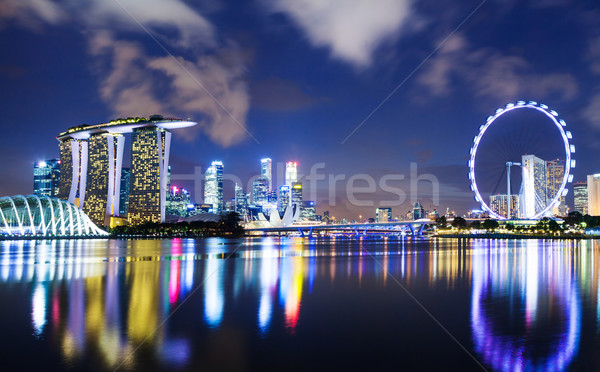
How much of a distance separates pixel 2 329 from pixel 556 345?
14.0 m

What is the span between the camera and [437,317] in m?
15.9

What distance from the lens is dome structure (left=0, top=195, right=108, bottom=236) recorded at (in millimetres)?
121438

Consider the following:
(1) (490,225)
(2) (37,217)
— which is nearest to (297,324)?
(2) (37,217)

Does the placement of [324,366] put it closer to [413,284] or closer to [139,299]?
[139,299]

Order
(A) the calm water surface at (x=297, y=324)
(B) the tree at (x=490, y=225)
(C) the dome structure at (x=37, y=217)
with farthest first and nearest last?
(B) the tree at (x=490, y=225), (C) the dome structure at (x=37, y=217), (A) the calm water surface at (x=297, y=324)

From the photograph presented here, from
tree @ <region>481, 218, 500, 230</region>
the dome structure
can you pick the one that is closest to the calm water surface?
the dome structure

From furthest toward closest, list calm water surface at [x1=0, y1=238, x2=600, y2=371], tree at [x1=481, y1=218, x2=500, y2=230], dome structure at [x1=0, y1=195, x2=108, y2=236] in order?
tree at [x1=481, y1=218, x2=500, y2=230], dome structure at [x1=0, y1=195, x2=108, y2=236], calm water surface at [x1=0, y1=238, x2=600, y2=371]

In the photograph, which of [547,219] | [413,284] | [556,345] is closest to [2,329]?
[556,345]

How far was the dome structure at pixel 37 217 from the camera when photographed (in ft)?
398

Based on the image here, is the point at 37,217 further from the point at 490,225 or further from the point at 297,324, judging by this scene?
the point at 297,324

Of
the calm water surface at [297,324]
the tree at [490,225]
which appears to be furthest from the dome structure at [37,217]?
the tree at [490,225]

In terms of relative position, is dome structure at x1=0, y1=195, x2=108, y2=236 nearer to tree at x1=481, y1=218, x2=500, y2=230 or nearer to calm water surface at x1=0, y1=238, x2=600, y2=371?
calm water surface at x1=0, y1=238, x2=600, y2=371

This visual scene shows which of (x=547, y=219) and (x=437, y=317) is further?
(x=547, y=219)

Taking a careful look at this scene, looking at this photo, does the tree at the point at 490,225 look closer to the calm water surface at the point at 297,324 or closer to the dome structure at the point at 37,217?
the dome structure at the point at 37,217
